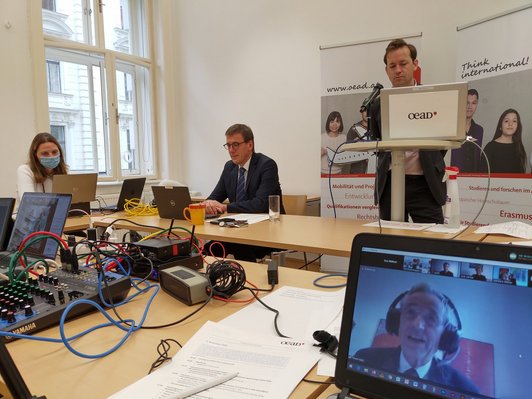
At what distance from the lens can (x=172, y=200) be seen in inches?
89.7

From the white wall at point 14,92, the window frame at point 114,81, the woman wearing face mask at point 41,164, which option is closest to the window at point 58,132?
the window frame at point 114,81

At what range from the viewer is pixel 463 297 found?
51 centimetres

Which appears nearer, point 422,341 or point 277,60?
point 422,341

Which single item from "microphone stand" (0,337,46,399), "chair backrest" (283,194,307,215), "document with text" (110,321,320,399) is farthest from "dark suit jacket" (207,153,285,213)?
"microphone stand" (0,337,46,399)

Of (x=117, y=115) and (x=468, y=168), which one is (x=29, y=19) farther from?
(x=468, y=168)

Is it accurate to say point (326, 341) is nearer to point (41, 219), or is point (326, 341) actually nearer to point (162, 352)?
point (162, 352)

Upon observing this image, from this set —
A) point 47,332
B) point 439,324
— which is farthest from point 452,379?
point 47,332

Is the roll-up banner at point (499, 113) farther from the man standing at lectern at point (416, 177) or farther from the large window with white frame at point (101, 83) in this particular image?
the large window with white frame at point (101, 83)

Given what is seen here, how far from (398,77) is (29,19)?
361 cm

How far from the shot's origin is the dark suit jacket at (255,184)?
264 cm

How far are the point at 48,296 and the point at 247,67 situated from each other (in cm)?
413

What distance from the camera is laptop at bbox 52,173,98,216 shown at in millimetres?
2439

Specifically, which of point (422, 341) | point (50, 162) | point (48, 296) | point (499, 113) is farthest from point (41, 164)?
point (499, 113)

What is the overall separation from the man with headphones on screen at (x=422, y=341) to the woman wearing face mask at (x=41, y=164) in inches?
118
